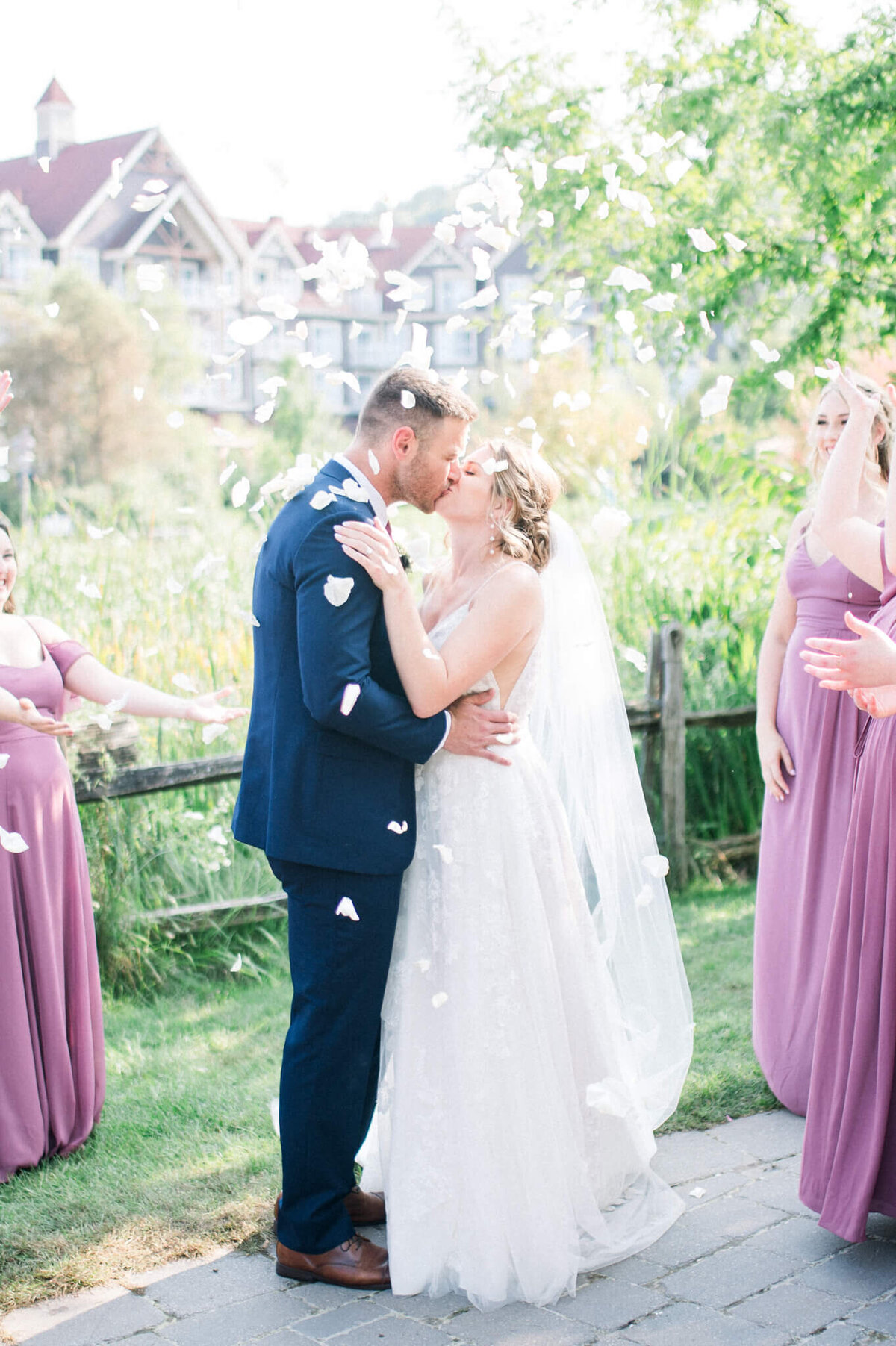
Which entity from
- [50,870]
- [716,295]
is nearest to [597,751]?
[50,870]

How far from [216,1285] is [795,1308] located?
1.38 m

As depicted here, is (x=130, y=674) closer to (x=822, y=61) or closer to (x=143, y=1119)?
(x=143, y=1119)

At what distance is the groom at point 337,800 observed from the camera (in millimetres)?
2957

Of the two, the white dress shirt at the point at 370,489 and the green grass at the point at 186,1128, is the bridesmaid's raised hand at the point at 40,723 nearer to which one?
the white dress shirt at the point at 370,489

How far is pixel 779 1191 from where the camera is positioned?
354 centimetres

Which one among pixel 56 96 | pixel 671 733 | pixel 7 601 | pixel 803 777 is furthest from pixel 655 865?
pixel 56 96

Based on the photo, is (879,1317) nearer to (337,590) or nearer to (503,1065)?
(503,1065)

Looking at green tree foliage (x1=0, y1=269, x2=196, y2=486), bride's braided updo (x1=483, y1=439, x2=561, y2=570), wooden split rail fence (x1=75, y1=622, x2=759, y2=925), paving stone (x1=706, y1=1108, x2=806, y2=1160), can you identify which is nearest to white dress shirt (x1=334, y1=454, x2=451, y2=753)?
bride's braided updo (x1=483, y1=439, x2=561, y2=570)

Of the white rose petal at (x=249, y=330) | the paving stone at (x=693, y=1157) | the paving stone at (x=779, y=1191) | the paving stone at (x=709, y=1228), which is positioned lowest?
the paving stone at (x=693, y=1157)

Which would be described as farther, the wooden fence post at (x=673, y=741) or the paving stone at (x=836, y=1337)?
the wooden fence post at (x=673, y=741)

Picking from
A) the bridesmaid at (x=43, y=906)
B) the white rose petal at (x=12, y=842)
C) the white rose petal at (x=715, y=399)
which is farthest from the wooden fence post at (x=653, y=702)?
the white rose petal at (x=12, y=842)

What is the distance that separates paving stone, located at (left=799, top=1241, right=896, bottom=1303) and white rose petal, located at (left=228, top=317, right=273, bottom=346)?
270 cm

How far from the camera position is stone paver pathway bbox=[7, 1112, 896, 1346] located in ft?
9.29

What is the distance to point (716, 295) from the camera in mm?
7406
